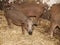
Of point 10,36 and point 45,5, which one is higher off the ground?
point 45,5

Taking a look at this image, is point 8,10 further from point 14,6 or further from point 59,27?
point 59,27

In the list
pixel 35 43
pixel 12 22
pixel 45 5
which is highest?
pixel 45 5

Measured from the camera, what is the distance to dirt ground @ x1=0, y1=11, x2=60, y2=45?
4836mm

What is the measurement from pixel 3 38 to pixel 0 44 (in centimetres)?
31

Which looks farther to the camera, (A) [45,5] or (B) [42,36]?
(A) [45,5]

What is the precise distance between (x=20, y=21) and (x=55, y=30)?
94cm

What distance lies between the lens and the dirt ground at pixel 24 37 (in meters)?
4.84

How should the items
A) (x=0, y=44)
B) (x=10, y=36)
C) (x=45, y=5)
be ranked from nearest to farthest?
(x=0, y=44), (x=10, y=36), (x=45, y=5)

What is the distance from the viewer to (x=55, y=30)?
17.6ft

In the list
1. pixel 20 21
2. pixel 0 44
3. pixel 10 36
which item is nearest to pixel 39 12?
pixel 20 21

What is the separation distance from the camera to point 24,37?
5.04m

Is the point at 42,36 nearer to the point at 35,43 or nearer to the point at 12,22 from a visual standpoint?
the point at 35,43

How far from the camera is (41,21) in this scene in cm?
588

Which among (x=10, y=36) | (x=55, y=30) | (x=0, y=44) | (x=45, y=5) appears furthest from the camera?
(x=45, y=5)
